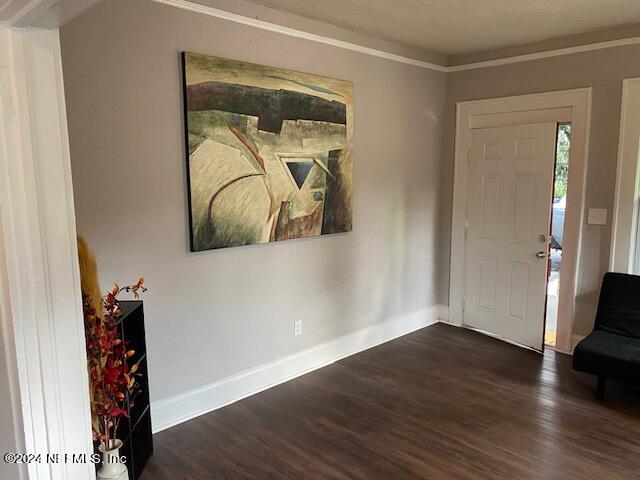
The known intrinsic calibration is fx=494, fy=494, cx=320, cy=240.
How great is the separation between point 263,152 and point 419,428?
75.6 inches

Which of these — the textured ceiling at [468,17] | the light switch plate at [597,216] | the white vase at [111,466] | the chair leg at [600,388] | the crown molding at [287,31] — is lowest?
the chair leg at [600,388]

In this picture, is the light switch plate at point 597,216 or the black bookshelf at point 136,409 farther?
the light switch plate at point 597,216

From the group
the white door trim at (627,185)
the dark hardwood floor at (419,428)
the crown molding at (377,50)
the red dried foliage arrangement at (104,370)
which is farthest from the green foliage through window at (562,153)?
the red dried foliage arrangement at (104,370)

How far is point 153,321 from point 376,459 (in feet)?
4.68

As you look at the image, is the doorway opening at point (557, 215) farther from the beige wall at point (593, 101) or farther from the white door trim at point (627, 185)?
the white door trim at point (627, 185)

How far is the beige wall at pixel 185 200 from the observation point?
2.49m

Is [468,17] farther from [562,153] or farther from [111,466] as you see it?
[111,466]

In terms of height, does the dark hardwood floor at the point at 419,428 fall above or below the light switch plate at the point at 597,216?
below

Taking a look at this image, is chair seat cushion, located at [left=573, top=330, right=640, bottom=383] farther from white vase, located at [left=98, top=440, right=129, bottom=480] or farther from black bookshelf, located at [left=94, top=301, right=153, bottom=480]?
white vase, located at [left=98, top=440, right=129, bottom=480]

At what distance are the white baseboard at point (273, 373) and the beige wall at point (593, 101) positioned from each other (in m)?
1.47

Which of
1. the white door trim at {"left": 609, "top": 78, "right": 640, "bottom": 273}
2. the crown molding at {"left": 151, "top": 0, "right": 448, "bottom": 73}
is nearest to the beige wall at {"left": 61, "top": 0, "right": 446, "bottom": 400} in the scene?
the crown molding at {"left": 151, "top": 0, "right": 448, "bottom": 73}

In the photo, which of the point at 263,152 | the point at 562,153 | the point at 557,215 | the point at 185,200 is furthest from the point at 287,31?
the point at 557,215

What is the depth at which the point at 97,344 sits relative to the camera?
6.31ft

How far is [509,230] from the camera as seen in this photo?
13.8ft
